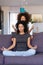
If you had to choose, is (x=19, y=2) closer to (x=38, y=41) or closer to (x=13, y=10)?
(x=13, y=10)

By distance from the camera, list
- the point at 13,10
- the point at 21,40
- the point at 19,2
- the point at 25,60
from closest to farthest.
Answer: the point at 25,60 → the point at 21,40 → the point at 19,2 → the point at 13,10

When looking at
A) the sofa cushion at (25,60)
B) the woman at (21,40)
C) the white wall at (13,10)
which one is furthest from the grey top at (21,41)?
the white wall at (13,10)

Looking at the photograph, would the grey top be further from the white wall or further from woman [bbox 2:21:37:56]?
the white wall

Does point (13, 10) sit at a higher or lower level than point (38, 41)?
higher

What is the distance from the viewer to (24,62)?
273 centimetres

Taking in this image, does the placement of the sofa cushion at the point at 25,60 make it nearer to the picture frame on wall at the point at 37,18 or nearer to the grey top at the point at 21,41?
the grey top at the point at 21,41

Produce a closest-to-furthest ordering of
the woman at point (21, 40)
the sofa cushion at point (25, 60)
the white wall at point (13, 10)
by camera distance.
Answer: the sofa cushion at point (25, 60) → the woman at point (21, 40) → the white wall at point (13, 10)

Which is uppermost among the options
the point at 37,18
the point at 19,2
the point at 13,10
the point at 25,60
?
the point at 19,2

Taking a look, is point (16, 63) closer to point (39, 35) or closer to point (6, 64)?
point (6, 64)

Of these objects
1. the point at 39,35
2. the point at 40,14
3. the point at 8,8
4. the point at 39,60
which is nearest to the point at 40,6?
the point at 40,14

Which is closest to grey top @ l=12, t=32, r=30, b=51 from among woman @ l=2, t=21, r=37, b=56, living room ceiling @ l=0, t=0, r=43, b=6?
woman @ l=2, t=21, r=37, b=56

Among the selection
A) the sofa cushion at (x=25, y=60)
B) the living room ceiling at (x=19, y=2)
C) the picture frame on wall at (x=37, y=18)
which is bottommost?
the sofa cushion at (x=25, y=60)

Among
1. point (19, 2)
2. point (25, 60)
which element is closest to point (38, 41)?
point (25, 60)

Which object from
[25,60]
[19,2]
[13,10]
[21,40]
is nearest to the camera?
[25,60]
